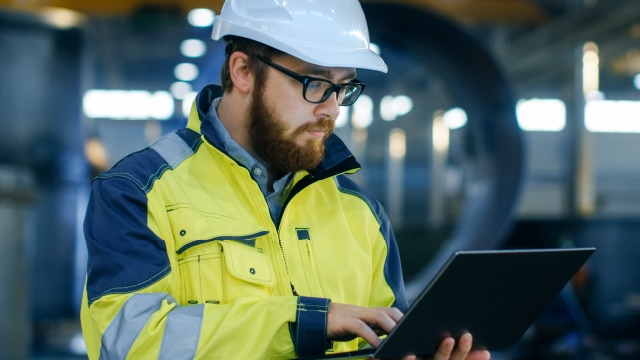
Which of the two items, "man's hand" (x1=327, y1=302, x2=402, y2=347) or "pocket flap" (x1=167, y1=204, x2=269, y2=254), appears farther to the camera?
"pocket flap" (x1=167, y1=204, x2=269, y2=254)

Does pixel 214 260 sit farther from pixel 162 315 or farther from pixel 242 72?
pixel 242 72

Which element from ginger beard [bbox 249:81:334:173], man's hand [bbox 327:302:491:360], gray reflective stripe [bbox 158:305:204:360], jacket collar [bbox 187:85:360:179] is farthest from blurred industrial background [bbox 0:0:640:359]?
man's hand [bbox 327:302:491:360]

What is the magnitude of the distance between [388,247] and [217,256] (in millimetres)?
394

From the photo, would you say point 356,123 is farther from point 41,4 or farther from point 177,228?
point 177,228

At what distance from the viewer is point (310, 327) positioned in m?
1.38

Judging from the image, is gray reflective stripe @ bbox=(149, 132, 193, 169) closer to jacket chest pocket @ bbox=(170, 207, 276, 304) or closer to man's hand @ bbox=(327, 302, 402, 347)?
jacket chest pocket @ bbox=(170, 207, 276, 304)

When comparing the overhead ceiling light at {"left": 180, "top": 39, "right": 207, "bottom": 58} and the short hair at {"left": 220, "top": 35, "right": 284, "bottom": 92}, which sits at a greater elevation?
the overhead ceiling light at {"left": 180, "top": 39, "right": 207, "bottom": 58}

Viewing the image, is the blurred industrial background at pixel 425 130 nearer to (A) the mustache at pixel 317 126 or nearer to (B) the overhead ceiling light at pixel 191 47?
(B) the overhead ceiling light at pixel 191 47

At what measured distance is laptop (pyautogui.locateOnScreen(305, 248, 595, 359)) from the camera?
1.34m

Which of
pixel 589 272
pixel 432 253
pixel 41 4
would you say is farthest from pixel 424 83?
pixel 41 4

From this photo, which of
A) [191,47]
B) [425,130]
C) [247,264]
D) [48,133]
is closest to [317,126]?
[247,264]

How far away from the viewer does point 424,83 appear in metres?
9.40

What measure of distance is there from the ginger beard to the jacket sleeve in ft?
0.97

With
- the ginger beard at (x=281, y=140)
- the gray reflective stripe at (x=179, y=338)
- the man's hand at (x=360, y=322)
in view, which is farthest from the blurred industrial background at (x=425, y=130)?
the man's hand at (x=360, y=322)
